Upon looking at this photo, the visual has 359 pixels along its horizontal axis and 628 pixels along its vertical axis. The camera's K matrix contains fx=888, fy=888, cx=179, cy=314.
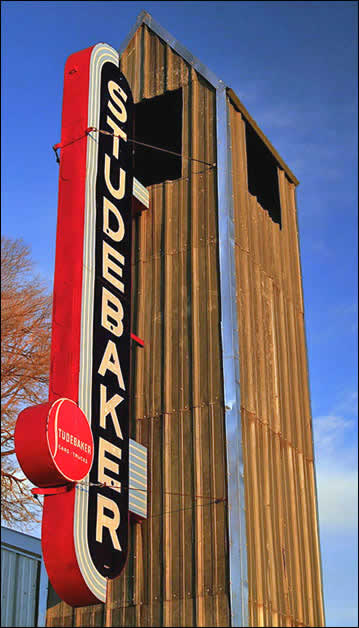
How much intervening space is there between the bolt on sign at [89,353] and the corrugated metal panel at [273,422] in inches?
88.1

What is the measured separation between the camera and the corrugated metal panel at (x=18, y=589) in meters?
17.6

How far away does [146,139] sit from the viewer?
19.2 m

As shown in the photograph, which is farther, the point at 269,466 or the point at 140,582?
the point at 269,466

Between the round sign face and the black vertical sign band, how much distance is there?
519 millimetres

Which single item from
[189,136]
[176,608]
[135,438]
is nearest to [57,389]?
[135,438]

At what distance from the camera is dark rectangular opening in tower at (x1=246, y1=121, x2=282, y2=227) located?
1944cm

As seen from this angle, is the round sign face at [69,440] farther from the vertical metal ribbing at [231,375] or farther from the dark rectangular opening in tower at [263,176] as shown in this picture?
the dark rectangular opening in tower at [263,176]

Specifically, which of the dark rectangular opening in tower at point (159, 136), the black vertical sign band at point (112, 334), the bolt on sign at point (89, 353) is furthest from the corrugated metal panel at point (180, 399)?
the black vertical sign band at point (112, 334)

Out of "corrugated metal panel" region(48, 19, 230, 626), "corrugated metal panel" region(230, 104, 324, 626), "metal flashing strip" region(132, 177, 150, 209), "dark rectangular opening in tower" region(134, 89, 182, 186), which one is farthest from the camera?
"dark rectangular opening in tower" region(134, 89, 182, 186)

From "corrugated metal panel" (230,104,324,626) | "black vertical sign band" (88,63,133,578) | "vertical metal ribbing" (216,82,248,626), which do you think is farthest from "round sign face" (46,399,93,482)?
"corrugated metal panel" (230,104,324,626)

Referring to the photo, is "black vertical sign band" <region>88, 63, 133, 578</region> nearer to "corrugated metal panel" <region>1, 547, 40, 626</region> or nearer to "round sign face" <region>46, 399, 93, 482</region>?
"round sign face" <region>46, 399, 93, 482</region>

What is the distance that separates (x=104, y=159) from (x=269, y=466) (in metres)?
6.01

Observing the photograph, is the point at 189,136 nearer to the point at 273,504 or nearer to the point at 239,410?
the point at 239,410

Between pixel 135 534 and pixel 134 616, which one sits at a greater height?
pixel 135 534
